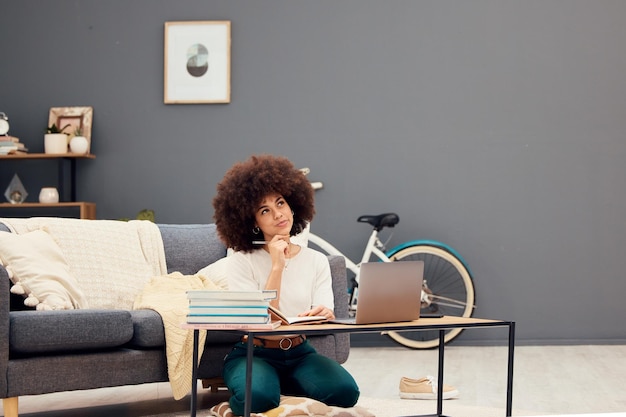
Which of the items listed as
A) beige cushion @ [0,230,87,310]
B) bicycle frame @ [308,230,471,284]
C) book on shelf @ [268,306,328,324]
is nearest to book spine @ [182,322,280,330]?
book on shelf @ [268,306,328,324]

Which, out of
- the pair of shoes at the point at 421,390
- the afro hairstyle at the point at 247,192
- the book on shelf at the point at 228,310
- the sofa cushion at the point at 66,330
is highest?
the afro hairstyle at the point at 247,192

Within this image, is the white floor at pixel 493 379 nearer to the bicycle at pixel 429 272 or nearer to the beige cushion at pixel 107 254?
the bicycle at pixel 429 272

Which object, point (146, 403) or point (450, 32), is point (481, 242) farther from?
point (146, 403)

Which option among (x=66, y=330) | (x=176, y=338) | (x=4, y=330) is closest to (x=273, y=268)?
(x=176, y=338)

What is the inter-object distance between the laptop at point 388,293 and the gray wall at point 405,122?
3235 millimetres

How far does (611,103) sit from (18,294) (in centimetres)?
403

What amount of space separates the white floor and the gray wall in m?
0.52

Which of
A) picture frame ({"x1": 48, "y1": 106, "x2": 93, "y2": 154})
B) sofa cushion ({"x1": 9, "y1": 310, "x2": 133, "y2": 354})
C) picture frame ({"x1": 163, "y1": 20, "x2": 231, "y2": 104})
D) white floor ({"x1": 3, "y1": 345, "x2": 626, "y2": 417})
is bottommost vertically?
white floor ({"x1": 3, "y1": 345, "x2": 626, "y2": 417})

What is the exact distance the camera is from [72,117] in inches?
234

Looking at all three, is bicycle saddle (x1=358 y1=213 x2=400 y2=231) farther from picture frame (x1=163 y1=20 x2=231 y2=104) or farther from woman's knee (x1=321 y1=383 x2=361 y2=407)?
woman's knee (x1=321 y1=383 x2=361 y2=407)

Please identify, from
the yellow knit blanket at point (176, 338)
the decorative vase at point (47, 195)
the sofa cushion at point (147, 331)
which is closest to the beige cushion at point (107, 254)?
the yellow knit blanket at point (176, 338)

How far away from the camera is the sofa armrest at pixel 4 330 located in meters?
2.99

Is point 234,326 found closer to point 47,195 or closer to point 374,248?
point 374,248

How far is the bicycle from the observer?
18.2 feet
